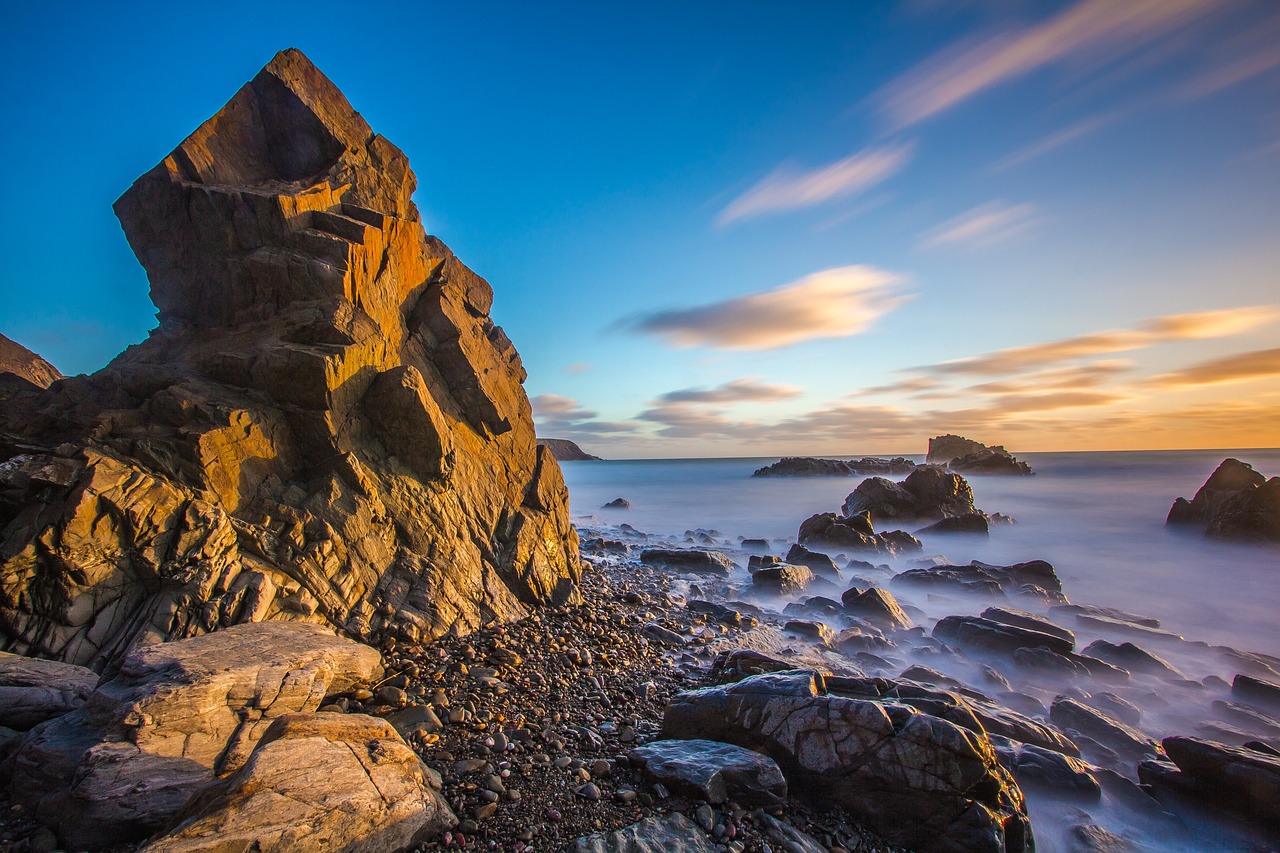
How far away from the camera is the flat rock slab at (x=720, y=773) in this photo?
6.10 meters

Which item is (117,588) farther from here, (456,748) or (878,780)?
(878,780)

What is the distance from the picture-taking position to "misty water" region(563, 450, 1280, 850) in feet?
24.6

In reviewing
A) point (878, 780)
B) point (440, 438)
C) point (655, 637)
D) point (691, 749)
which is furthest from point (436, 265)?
point (878, 780)

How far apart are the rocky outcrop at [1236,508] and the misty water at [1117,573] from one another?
4.43 ft

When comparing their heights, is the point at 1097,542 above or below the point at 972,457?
below

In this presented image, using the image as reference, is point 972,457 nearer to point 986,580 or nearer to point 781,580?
point 986,580

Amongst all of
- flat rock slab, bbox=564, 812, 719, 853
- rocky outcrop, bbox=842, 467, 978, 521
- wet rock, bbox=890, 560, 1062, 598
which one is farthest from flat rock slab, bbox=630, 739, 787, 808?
rocky outcrop, bbox=842, 467, 978, 521

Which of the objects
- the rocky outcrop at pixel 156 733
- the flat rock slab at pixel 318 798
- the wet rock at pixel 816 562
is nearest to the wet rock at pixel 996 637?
the wet rock at pixel 816 562

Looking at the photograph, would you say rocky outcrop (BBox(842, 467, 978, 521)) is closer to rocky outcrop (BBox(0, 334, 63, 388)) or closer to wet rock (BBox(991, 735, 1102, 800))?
wet rock (BBox(991, 735, 1102, 800))

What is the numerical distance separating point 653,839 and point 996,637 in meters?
12.4

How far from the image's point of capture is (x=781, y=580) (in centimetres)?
1870

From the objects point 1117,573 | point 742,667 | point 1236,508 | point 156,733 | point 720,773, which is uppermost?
point 156,733

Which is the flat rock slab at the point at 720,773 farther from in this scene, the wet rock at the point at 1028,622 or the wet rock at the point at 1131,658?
the wet rock at the point at 1131,658

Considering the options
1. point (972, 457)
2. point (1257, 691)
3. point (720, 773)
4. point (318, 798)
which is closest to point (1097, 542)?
point (1257, 691)
